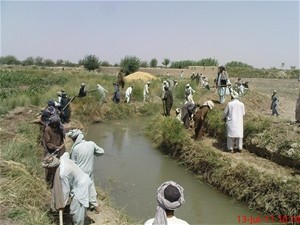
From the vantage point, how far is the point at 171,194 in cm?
265

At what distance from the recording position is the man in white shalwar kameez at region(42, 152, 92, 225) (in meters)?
4.50

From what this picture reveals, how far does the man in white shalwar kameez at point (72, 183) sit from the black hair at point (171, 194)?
2222 mm

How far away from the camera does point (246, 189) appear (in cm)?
639

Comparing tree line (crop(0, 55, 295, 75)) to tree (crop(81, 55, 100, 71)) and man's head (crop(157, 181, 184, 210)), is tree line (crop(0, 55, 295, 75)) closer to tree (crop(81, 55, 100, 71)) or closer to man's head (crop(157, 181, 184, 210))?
tree (crop(81, 55, 100, 71))

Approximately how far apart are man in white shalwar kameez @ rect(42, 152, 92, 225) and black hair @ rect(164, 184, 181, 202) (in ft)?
7.29

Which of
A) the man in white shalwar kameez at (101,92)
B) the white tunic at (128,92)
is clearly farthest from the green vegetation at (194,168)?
the white tunic at (128,92)

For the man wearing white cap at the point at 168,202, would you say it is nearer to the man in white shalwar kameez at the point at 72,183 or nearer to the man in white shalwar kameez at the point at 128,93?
the man in white shalwar kameez at the point at 72,183

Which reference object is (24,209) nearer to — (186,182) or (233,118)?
(186,182)

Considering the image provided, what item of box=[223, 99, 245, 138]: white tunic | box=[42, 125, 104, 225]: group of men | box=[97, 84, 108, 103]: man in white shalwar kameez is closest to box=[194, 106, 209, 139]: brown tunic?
box=[223, 99, 245, 138]: white tunic

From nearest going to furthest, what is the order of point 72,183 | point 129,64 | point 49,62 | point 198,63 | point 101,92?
point 72,183
point 101,92
point 129,64
point 198,63
point 49,62

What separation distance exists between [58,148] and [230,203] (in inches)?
137

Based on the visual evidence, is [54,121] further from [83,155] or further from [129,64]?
[129,64]

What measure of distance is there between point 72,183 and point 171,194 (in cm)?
242

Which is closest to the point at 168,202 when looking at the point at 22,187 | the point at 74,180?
the point at 74,180
